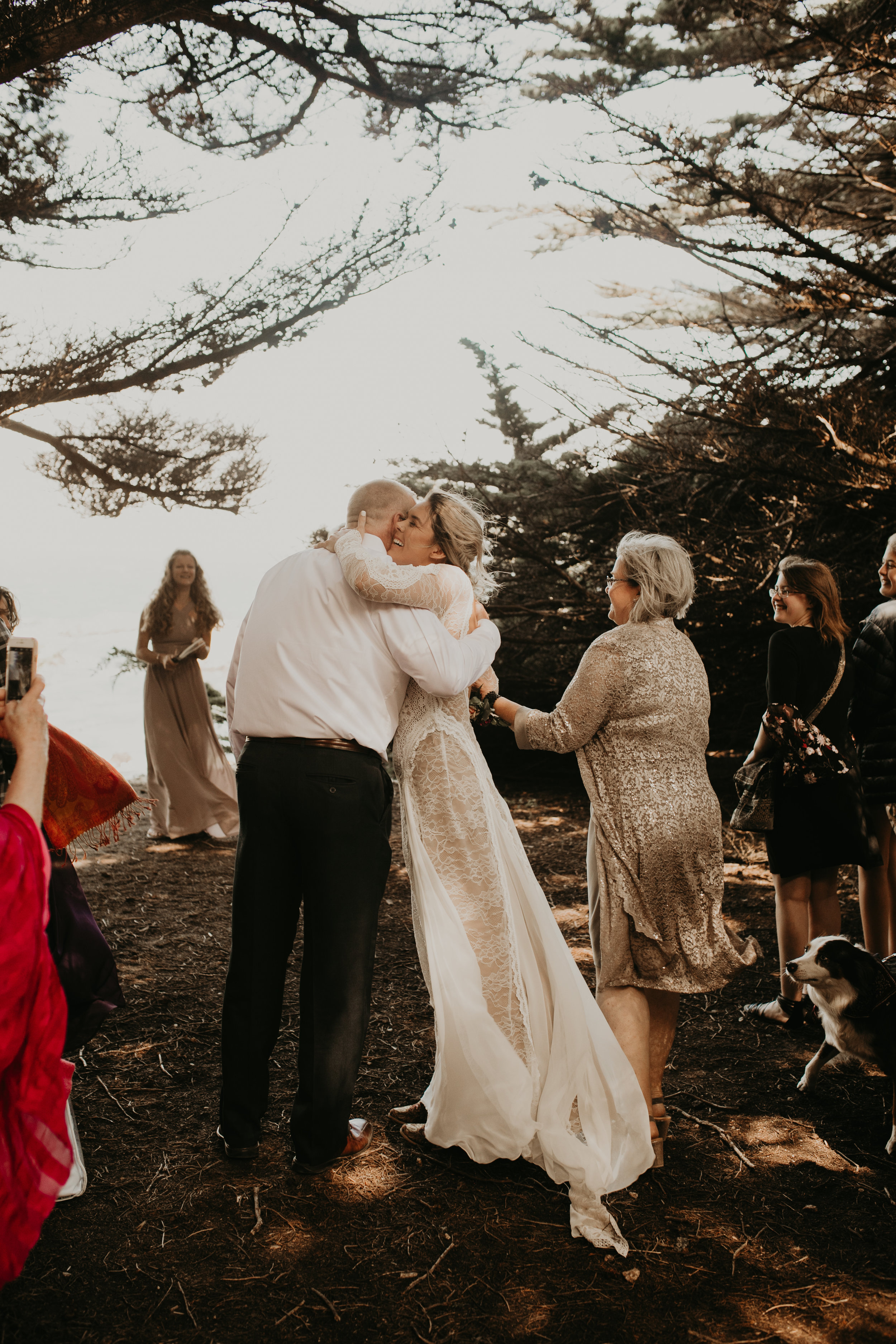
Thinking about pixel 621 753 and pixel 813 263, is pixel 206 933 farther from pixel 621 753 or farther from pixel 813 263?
pixel 813 263

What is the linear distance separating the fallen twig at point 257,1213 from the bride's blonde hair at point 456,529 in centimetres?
199

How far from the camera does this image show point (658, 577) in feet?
9.97

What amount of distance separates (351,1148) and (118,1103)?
0.96 meters

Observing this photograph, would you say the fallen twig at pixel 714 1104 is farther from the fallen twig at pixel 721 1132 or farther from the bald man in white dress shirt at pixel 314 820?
the bald man in white dress shirt at pixel 314 820

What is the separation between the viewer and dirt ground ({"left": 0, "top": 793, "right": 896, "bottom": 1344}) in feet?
7.12

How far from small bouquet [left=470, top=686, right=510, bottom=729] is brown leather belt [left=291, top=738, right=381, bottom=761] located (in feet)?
2.08

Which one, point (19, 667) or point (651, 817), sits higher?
point (19, 667)

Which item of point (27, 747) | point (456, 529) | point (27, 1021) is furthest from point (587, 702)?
point (27, 1021)

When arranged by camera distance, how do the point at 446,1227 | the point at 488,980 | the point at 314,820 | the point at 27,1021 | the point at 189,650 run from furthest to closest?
the point at 189,650
the point at 488,980
the point at 314,820
the point at 446,1227
the point at 27,1021

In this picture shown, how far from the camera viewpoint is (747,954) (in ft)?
9.85

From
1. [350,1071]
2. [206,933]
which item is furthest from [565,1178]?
[206,933]

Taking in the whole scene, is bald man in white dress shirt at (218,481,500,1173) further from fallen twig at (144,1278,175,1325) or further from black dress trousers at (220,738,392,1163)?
fallen twig at (144,1278,175,1325)

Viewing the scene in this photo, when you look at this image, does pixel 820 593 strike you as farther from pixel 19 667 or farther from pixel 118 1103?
pixel 118 1103

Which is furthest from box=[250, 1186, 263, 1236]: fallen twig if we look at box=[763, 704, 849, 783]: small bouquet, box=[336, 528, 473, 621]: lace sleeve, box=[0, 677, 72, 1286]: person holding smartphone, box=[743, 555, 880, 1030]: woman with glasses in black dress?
box=[763, 704, 849, 783]: small bouquet
